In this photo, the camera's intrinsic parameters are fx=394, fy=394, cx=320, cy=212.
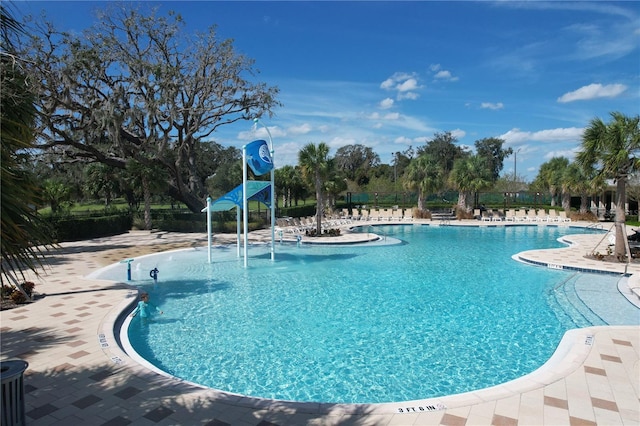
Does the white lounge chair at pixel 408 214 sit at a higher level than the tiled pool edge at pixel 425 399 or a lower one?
higher

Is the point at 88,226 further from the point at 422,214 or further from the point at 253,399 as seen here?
the point at 422,214

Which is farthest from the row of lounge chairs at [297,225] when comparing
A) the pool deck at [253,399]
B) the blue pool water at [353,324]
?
the pool deck at [253,399]

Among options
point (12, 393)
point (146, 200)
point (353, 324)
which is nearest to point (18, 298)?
point (12, 393)

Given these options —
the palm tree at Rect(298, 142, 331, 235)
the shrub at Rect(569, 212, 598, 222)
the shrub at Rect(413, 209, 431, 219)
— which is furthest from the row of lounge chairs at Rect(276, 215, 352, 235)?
the shrub at Rect(569, 212, 598, 222)

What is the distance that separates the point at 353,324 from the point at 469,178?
28.5m

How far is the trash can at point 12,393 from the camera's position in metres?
4.04

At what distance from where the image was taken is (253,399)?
17.0 feet

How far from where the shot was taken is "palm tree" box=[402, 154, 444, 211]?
34906 millimetres

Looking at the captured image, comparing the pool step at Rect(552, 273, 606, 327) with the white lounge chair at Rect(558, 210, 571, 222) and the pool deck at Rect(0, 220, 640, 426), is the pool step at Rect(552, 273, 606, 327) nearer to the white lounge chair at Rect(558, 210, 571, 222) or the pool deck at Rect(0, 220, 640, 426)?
the pool deck at Rect(0, 220, 640, 426)

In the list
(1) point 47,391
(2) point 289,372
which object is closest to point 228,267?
(2) point 289,372

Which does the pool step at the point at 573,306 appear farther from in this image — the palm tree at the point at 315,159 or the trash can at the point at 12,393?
the palm tree at the point at 315,159

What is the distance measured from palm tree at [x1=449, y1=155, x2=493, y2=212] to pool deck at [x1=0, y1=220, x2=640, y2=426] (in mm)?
27435

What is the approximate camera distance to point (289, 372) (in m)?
6.88

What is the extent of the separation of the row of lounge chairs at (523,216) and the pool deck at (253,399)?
27423 mm
